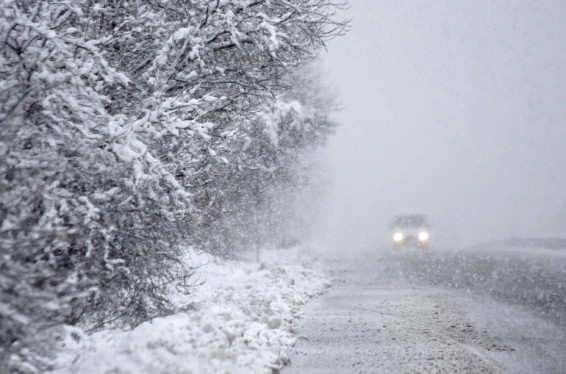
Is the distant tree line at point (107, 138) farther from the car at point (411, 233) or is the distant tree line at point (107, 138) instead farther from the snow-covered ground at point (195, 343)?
the car at point (411, 233)

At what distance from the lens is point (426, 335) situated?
609cm

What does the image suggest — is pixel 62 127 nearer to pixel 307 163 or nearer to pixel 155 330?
pixel 155 330

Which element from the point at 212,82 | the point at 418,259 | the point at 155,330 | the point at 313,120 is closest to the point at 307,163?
the point at 313,120

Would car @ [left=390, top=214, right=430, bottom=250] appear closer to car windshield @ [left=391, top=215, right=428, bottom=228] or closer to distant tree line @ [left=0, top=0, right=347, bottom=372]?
car windshield @ [left=391, top=215, right=428, bottom=228]

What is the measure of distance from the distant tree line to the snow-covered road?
2146mm

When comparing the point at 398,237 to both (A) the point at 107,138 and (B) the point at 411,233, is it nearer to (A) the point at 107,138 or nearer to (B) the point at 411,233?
(B) the point at 411,233

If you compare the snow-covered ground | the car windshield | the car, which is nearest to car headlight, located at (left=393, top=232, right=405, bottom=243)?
the car

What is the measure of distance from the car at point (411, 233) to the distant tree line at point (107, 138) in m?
15.9

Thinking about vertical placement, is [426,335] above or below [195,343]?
below

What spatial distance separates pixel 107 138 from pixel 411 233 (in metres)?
19.2

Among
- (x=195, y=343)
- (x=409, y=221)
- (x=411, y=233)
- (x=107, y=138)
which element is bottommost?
(x=195, y=343)

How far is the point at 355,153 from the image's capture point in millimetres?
167750

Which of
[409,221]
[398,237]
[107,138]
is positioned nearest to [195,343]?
[107,138]

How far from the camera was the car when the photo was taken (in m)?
21.1
